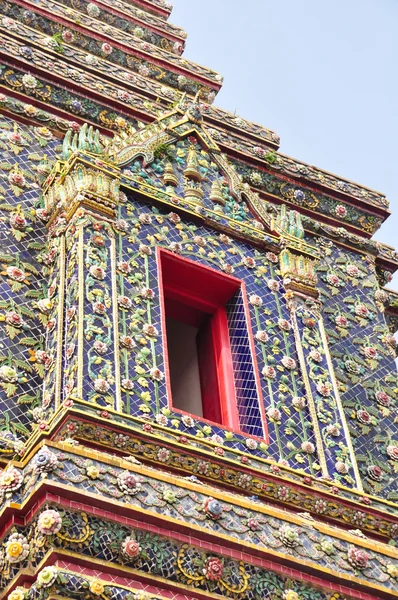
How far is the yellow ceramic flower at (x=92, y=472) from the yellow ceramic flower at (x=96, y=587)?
2.35 feet

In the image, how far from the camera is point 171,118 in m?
11.8

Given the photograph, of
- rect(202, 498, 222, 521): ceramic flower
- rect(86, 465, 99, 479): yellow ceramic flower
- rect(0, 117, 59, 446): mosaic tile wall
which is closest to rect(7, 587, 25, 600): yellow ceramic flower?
rect(86, 465, 99, 479): yellow ceramic flower

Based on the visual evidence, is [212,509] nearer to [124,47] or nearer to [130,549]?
[130,549]

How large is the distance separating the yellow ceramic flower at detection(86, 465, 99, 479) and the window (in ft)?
7.41

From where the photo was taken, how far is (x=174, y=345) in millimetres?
11375

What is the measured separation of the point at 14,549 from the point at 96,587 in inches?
23.0

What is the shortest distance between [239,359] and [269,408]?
68cm

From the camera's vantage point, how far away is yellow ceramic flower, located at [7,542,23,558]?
700 centimetres

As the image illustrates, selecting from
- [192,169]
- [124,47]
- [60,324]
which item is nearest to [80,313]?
[60,324]

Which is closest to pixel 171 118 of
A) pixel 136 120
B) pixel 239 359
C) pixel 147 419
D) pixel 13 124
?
pixel 136 120

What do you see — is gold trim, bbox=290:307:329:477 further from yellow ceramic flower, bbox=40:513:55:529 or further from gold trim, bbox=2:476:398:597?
yellow ceramic flower, bbox=40:513:55:529

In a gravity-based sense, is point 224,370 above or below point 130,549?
above

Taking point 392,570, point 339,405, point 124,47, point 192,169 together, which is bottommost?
point 392,570

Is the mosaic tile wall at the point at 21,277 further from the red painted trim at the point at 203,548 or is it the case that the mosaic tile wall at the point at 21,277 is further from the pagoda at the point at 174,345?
the red painted trim at the point at 203,548
